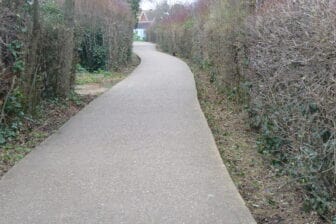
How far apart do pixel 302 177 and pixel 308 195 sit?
0.19 m

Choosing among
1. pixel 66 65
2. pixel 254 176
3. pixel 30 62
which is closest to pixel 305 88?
pixel 254 176

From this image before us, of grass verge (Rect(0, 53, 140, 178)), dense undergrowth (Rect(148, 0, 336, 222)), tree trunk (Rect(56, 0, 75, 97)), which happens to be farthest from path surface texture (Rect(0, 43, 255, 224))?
tree trunk (Rect(56, 0, 75, 97))

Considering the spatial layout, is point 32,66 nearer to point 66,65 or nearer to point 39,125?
point 39,125

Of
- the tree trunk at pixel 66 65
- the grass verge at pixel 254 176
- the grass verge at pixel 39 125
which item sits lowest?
the grass verge at pixel 39 125

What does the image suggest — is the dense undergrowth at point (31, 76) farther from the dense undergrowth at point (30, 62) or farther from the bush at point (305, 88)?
the bush at point (305, 88)

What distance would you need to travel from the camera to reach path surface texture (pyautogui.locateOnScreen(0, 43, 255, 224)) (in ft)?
15.9

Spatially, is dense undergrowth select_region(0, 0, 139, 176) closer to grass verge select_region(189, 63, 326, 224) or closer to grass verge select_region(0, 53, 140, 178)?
grass verge select_region(0, 53, 140, 178)

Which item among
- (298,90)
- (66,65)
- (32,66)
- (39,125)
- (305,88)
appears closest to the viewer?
(305,88)

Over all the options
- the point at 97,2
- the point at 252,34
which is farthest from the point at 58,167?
the point at 97,2

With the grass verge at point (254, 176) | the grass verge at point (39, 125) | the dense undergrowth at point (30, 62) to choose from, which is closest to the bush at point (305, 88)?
the grass verge at point (254, 176)

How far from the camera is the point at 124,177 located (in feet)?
19.8

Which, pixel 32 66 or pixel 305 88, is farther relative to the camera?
pixel 32 66

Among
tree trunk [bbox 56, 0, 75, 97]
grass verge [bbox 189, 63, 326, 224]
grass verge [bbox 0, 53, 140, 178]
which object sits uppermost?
tree trunk [bbox 56, 0, 75, 97]

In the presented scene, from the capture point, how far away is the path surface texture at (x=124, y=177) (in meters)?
4.85
